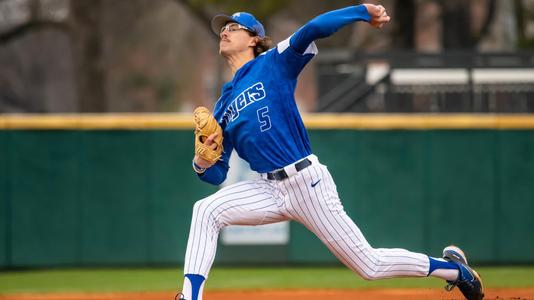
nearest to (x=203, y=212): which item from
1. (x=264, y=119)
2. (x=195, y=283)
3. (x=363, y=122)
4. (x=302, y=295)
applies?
(x=195, y=283)

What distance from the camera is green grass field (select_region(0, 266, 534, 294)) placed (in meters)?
8.29

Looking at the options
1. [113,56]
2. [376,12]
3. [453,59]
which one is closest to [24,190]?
[453,59]

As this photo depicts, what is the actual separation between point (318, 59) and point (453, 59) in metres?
1.70

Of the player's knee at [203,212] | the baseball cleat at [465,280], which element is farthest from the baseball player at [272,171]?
the baseball cleat at [465,280]

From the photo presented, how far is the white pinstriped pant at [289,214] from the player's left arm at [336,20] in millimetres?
628

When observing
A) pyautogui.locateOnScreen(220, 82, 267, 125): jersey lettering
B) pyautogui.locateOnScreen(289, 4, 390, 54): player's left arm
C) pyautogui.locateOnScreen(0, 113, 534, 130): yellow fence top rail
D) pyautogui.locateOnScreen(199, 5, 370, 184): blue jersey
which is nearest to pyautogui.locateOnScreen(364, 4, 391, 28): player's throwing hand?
pyautogui.locateOnScreen(289, 4, 390, 54): player's left arm

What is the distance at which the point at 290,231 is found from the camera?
9.64 meters

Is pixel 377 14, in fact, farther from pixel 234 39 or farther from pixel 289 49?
pixel 234 39

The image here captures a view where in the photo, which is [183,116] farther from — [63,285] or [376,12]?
[376,12]

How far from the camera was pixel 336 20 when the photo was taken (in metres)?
4.79

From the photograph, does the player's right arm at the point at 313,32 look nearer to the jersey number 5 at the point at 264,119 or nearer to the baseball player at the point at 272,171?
the baseball player at the point at 272,171

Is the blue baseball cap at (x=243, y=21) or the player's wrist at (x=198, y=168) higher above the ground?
the blue baseball cap at (x=243, y=21)

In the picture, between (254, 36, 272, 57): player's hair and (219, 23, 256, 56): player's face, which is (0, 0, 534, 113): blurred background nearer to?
(254, 36, 272, 57): player's hair

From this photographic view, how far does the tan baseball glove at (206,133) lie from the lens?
5.06m
